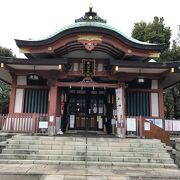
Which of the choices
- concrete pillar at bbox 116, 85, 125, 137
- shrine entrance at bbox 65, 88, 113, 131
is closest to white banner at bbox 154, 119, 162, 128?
concrete pillar at bbox 116, 85, 125, 137

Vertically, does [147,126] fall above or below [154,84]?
below

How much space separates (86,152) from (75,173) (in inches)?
85.0

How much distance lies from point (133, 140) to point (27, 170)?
5275 millimetres

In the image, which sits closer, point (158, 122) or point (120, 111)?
point (120, 111)

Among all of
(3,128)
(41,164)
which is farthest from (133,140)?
(3,128)

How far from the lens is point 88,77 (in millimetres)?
13984

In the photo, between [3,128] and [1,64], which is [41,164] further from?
[1,64]

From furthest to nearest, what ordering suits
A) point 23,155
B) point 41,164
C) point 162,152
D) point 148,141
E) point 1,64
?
point 1,64 → point 148,141 → point 162,152 → point 23,155 → point 41,164

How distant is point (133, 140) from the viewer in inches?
431

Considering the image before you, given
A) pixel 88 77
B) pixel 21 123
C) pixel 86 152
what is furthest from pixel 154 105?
pixel 21 123

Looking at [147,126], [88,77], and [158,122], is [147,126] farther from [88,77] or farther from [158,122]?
[88,77]

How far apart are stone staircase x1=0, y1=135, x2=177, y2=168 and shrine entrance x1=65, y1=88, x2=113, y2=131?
14.3ft

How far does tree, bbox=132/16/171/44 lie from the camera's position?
82.4 feet

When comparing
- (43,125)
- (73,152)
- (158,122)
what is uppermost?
(158,122)
